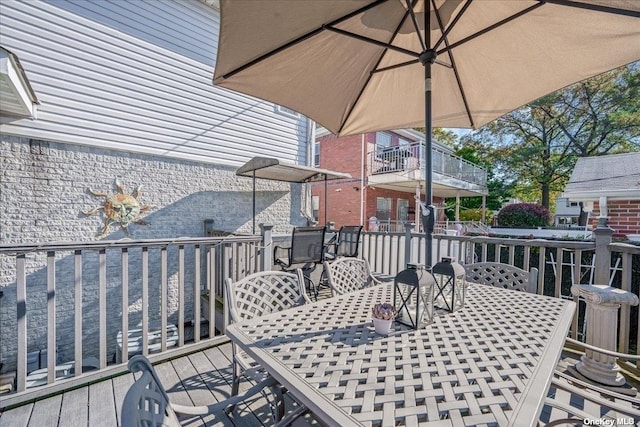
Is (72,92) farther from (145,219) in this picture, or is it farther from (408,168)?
(408,168)

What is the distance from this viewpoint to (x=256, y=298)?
2016 mm

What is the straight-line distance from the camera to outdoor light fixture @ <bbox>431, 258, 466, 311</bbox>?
159cm

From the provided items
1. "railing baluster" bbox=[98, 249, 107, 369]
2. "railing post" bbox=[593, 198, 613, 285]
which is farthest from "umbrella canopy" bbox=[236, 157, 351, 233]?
"railing post" bbox=[593, 198, 613, 285]

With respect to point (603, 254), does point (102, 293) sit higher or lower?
lower

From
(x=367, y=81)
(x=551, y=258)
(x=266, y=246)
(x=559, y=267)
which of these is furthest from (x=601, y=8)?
(x=551, y=258)

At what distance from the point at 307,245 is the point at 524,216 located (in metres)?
11.3

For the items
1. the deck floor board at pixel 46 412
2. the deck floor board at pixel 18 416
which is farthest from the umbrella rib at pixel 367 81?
the deck floor board at pixel 18 416

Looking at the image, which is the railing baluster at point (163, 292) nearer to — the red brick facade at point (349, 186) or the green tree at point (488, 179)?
the red brick facade at point (349, 186)

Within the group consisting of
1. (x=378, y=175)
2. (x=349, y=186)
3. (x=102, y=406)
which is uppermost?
(x=378, y=175)

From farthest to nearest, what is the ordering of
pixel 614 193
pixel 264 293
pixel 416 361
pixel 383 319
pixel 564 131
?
pixel 564 131, pixel 614 193, pixel 264 293, pixel 383 319, pixel 416 361

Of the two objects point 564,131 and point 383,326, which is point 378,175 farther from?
point 564,131

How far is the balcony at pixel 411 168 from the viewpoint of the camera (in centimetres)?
1116

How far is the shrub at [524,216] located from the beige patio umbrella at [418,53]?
11224 millimetres

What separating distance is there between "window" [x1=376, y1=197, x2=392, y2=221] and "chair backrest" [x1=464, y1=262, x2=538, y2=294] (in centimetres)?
1075
